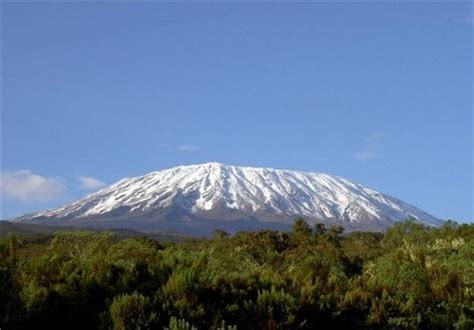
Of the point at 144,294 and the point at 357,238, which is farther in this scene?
the point at 357,238

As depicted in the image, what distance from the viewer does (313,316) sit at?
10539 millimetres

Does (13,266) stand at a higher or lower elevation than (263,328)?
higher

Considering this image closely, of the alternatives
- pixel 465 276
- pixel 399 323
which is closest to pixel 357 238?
pixel 465 276

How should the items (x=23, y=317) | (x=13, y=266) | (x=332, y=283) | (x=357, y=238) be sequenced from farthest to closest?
(x=357, y=238), (x=332, y=283), (x=13, y=266), (x=23, y=317)

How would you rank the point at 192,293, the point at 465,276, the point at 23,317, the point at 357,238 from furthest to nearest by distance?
the point at 357,238 < the point at 465,276 < the point at 192,293 < the point at 23,317

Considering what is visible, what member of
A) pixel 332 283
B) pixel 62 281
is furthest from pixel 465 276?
pixel 62 281

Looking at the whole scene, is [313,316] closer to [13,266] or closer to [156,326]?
[156,326]

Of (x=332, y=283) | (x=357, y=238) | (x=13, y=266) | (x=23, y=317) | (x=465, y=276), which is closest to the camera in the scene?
(x=23, y=317)

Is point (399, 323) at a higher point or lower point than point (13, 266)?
lower

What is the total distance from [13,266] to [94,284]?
1.42 m

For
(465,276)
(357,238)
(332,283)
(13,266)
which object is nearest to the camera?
(13,266)

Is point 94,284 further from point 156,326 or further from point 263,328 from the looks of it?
point 263,328

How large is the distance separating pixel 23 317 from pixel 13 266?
1755 mm

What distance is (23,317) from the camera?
9.47 m
